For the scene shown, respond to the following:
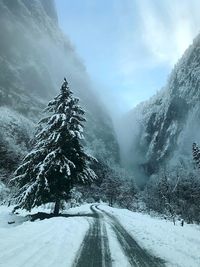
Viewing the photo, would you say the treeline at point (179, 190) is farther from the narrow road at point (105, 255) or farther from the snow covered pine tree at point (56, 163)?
the narrow road at point (105, 255)

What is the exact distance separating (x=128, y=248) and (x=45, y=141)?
1613 centimetres

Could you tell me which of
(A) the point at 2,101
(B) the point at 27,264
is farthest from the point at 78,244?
(A) the point at 2,101

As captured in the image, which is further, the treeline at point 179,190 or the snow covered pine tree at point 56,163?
the treeline at point 179,190

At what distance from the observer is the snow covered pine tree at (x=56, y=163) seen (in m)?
23.4

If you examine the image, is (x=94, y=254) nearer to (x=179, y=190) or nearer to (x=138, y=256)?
(x=138, y=256)

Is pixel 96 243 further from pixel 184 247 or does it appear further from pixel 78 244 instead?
pixel 184 247

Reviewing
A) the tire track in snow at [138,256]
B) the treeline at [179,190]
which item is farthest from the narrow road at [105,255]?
the treeline at [179,190]

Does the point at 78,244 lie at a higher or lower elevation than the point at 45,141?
lower

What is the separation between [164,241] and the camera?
12.7 metres

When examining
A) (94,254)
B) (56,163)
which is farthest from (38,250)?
(56,163)

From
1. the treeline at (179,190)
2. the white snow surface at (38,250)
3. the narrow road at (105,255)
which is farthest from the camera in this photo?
the treeline at (179,190)

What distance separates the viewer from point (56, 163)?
23.9 meters

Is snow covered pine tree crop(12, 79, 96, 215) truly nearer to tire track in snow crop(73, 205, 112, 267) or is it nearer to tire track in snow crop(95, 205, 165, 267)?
tire track in snow crop(73, 205, 112, 267)

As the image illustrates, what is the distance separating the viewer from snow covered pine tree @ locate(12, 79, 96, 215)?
23.4m
